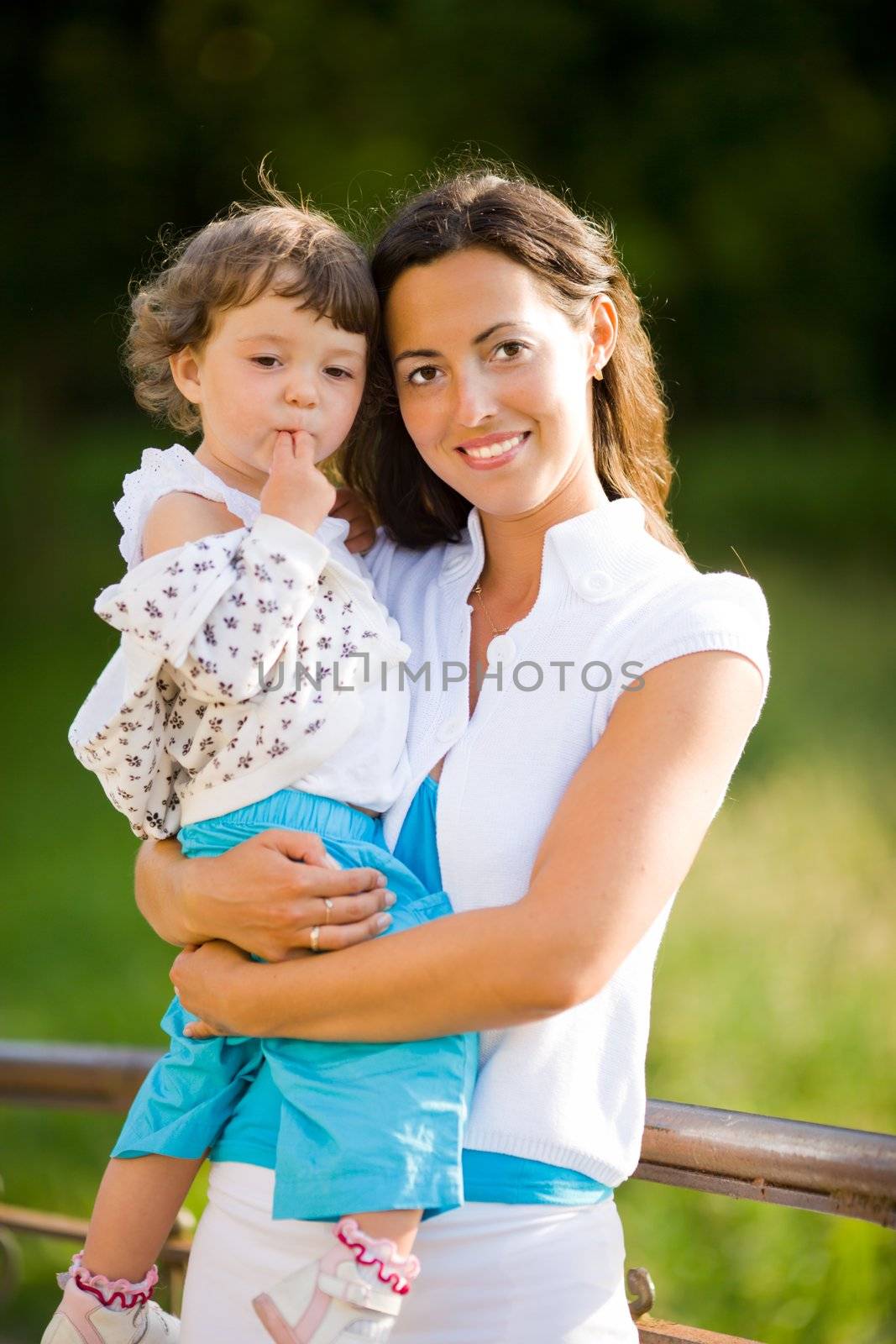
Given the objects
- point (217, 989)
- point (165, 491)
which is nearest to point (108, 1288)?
point (217, 989)

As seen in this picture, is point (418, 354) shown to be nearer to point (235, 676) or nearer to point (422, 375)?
point (422, 375)

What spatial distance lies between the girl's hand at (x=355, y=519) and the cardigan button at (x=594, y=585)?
0.44 m

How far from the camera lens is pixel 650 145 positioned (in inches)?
414

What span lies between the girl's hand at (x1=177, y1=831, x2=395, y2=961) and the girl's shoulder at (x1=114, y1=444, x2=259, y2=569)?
0.41m

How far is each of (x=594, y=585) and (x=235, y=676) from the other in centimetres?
46

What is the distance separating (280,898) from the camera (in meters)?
1.53

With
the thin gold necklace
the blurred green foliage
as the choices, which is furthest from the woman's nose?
the blurred green foliage

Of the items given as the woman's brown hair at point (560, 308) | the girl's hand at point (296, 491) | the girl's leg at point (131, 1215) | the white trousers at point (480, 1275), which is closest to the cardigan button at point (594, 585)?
the woman's brown hair at point (560, 308)

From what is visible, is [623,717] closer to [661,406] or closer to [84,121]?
[661,406]

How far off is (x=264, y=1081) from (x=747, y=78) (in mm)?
10120

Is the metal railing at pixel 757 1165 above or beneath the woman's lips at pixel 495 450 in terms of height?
beneath

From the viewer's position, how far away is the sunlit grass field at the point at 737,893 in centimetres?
363

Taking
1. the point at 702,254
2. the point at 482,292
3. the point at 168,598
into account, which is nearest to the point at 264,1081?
the point at 168,598

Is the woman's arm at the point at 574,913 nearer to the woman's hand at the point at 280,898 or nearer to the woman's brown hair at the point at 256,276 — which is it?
the woman's hand at the point at 280,898
